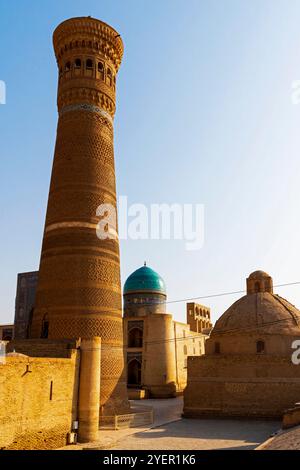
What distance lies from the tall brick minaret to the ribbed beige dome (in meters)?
8.04

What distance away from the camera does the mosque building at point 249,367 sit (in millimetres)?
20844

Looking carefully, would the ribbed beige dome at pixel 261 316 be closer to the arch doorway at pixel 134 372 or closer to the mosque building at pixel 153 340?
the mosque building at pixel 153 340

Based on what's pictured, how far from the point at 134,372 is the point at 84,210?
1895 centimetres

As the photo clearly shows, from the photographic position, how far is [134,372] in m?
34.1

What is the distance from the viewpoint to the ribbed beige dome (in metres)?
23.7

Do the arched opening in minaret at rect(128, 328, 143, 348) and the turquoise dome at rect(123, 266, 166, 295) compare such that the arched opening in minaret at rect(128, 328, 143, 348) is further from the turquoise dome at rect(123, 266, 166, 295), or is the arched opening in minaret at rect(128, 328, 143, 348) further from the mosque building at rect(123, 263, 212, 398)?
the turquoise dome at rect(123, 266, 166, 295)

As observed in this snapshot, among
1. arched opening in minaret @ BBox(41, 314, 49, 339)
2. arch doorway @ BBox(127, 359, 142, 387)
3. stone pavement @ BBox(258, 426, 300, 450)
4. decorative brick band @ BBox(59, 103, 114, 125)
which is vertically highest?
decorative brick band @ BBox(59, 103, 114, 125)

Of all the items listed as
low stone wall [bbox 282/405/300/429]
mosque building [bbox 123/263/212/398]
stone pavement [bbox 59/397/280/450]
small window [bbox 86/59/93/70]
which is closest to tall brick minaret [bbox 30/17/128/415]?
small window [bbox 86/59/93/70]

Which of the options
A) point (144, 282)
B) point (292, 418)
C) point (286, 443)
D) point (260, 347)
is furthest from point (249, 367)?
point (144, 282)

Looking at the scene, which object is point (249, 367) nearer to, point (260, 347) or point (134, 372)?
point (260, 347)

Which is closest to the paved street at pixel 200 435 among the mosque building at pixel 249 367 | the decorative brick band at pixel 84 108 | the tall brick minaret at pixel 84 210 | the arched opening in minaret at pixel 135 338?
the mosque building at pixel 249 367

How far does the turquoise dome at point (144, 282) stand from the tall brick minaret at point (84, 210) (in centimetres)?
1884

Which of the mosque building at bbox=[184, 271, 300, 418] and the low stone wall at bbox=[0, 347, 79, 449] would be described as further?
the mosque building at bbox=[184, 271, 300, 418]
